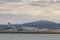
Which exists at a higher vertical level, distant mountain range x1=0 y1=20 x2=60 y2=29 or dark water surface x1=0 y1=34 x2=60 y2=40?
distant mountain range x1=0 y1=20 x2=60 y2=29

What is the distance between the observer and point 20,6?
1975mm

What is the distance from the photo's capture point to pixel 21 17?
1969 mm

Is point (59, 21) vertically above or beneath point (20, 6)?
beneath

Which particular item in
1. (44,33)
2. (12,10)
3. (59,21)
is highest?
(12,10)

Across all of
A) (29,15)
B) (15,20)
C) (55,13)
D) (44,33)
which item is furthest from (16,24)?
(55,13)

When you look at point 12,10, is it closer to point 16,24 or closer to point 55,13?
point 16,24

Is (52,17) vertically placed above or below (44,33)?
above

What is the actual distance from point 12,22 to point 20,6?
20 centimetres

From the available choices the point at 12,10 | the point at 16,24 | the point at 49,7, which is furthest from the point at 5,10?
the point at 49,7

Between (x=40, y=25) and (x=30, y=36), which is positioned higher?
(x=40, y=25)

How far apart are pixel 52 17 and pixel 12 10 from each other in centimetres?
45

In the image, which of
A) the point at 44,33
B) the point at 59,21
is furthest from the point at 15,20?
the point at 59,21

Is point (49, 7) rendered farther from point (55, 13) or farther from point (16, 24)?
point (16, 24)

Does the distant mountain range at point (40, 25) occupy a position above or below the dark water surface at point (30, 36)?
above
